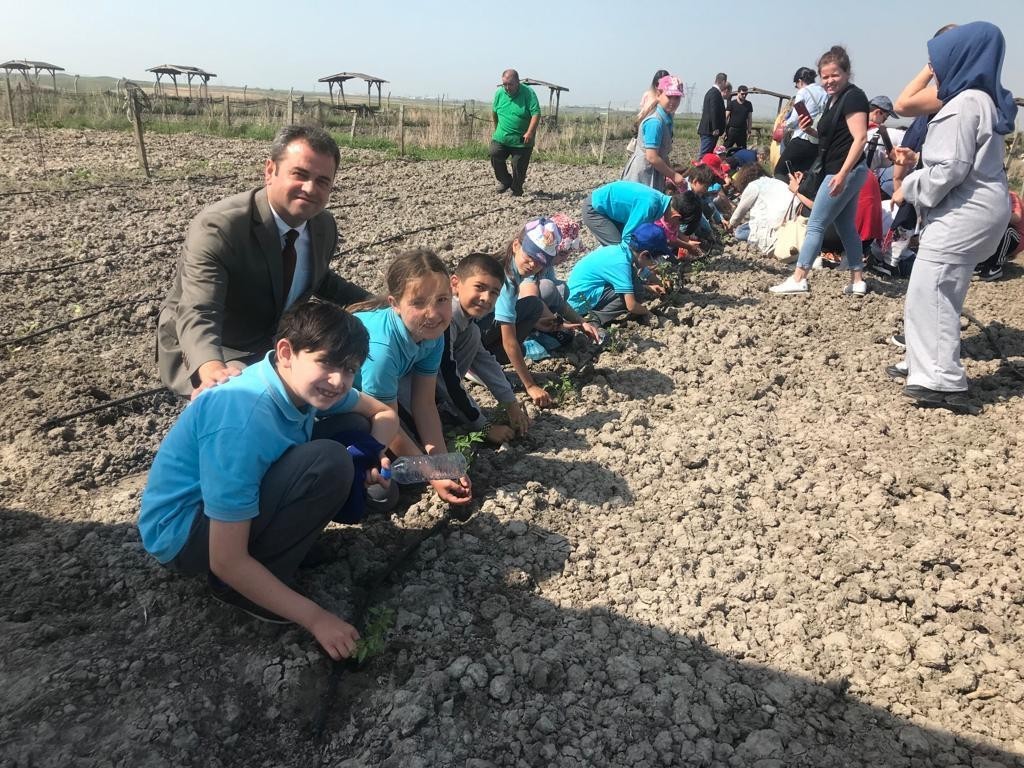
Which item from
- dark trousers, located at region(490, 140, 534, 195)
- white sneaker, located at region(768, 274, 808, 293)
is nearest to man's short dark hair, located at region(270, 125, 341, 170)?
white sneaker, located at region(768, 274, 808, 293)

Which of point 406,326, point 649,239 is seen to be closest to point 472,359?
point 406,326

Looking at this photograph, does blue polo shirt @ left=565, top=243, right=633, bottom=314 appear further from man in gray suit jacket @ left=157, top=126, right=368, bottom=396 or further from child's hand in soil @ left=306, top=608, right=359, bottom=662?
child's hand in soil @ left=306, top=608, right=359, bottom=662

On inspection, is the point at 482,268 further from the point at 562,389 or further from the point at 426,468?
the point at 562,389

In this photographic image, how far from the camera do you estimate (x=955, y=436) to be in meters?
3.38

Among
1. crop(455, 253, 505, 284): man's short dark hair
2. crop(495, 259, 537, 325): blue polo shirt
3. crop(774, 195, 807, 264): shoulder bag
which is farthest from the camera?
crop(774, 195, 807, 264): shoulder bag

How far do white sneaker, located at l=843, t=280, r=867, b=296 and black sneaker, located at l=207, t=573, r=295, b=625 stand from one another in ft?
16.3

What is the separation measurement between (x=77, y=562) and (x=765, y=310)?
15.0ft

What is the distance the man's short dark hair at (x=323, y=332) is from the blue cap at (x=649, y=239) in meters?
3.42

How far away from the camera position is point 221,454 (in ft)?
6.11

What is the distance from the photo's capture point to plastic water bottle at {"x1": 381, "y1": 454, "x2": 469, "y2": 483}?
8.70ft

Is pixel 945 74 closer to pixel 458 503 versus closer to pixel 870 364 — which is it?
pixel 870 364

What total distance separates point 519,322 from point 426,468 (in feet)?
4.91

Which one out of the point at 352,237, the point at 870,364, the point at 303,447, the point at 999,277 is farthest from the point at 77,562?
the point at 999,277

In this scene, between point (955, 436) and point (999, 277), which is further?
point (999, 277)
